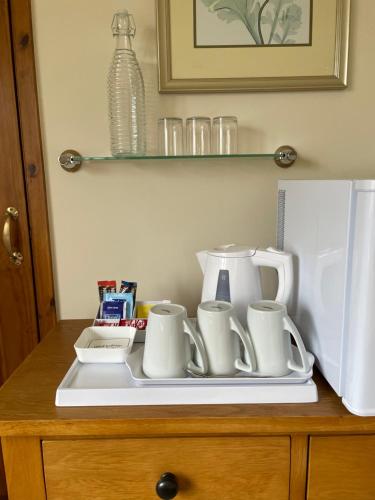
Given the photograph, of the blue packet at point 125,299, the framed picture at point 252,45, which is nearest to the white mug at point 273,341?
the blue packet at point 125,299

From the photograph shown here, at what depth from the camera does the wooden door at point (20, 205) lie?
1.11 m

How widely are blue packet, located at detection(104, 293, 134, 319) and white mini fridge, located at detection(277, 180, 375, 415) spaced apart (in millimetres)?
418

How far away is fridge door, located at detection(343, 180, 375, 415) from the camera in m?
0.61

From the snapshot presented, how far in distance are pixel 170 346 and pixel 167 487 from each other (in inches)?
9.5

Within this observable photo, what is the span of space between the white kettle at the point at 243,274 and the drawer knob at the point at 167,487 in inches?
13.5

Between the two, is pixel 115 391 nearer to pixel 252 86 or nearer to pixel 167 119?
pixel 167 119

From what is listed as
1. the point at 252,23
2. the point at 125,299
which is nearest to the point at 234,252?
the point at 125,299

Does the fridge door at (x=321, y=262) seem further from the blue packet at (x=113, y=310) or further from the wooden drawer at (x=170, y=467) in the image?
the blue packet at (x=113, y=310)

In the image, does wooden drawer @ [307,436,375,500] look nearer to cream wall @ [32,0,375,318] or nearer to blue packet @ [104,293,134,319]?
blue packet @ [104,293,134,319]

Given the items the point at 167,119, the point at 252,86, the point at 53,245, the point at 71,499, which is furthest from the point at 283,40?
the point at 71,499

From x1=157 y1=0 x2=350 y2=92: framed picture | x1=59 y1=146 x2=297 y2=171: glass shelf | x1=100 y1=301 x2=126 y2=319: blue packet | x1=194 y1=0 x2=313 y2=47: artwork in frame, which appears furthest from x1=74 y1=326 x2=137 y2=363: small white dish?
x1=194 y1=0 x2=313 y2=47: artwork in frame

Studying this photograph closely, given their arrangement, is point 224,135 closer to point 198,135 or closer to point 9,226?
point 198,135

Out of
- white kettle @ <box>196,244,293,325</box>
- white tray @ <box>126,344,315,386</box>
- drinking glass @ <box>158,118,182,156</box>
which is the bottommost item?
white tray @ <box>126,344,315,386</box>

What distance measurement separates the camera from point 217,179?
1.18m
